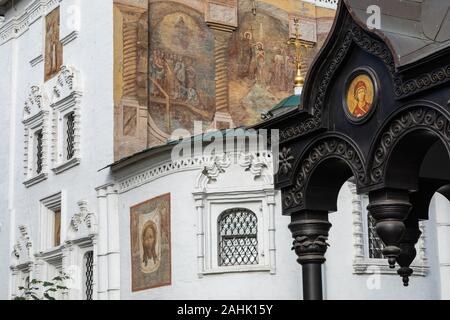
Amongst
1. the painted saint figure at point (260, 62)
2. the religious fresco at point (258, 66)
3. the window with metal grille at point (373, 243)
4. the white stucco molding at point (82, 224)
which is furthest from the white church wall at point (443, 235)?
the white stucco molding at point (82, 224)

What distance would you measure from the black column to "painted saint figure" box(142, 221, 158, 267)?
40.8 ft

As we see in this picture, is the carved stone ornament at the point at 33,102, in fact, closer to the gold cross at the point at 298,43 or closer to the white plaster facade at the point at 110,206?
the white plaster facade at the point at 110,206

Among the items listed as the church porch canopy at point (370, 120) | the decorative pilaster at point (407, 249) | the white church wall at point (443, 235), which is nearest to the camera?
the church porch canopy at point (370, 120)

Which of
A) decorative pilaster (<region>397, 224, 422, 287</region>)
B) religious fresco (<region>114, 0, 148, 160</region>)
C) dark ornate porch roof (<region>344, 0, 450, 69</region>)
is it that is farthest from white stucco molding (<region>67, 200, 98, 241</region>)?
dark ornate porch roof (<region>344, 0, 450, 69</region>)

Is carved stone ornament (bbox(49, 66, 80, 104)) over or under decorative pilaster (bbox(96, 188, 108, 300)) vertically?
over

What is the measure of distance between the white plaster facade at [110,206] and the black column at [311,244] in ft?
35.0

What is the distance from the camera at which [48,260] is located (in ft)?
91.1

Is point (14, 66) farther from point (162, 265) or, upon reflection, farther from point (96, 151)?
point (162, 265)

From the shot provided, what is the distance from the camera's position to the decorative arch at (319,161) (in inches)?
412

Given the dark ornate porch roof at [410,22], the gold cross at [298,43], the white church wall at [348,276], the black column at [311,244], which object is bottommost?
the black column at [311,244]

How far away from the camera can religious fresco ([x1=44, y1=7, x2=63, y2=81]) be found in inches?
1123

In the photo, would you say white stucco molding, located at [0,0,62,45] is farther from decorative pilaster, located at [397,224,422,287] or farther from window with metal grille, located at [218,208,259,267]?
decorative pilaster, located at [397,224,422,287]

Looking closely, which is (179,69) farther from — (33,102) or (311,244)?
(311,244)

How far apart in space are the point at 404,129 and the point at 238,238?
13.1m
